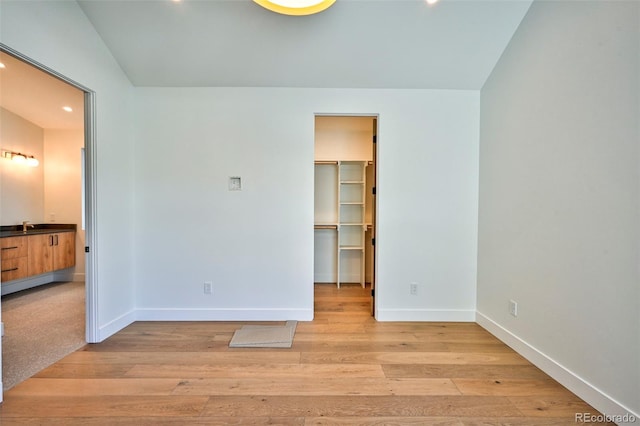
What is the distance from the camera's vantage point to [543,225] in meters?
2.08

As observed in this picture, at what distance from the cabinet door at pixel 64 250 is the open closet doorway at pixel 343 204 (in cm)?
406

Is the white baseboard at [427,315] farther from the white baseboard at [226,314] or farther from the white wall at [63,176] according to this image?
the white wall at [63,176]

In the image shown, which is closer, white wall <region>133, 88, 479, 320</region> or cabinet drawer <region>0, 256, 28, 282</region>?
white wall <region>133, 88, 479, 320</region>

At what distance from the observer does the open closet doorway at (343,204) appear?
4.27 metres

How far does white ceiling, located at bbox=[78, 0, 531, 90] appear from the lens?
2252 millimetres

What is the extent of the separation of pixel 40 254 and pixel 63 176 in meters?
1.35

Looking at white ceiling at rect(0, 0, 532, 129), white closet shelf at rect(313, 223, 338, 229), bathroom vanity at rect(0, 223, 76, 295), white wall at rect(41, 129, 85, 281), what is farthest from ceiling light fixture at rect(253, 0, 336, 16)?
white wall at rect(41, 129, 85, 281)

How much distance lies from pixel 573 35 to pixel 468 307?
260 cm

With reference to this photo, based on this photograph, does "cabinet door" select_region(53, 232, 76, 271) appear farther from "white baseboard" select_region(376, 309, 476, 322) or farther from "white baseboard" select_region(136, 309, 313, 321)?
"white baseboard" select_region(376, 309, 476, 322)

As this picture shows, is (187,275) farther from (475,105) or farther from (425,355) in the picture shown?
(475,105)

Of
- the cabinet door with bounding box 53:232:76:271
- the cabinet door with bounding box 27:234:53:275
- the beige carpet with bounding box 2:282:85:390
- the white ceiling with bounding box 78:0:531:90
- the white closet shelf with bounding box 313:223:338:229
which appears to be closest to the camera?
the beige carpet with bounding box 2:282:85:390

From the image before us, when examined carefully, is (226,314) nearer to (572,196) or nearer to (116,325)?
(116,325)

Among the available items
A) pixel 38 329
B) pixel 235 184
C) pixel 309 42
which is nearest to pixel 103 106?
pixel 235 184

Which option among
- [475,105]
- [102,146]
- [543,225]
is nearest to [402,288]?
[543,225]
